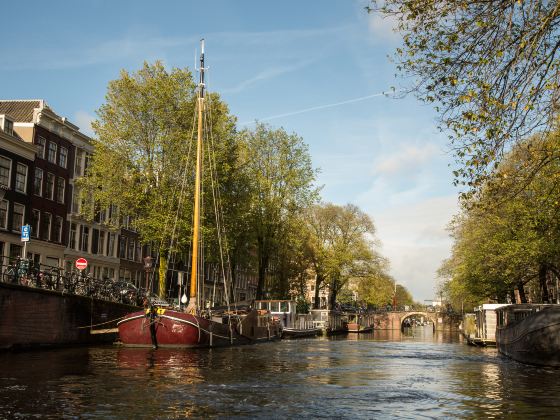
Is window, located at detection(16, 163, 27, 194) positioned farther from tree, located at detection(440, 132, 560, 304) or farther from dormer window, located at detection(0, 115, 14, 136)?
tree, located at detection(440, 132, 560, 304)

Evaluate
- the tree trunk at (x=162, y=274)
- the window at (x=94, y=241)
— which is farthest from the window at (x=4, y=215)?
the window at (x=94, y=241)

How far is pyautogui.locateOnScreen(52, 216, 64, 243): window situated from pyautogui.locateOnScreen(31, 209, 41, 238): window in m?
2.41

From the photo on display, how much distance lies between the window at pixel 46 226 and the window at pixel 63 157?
4.52 metres

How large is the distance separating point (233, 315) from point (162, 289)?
208 inches

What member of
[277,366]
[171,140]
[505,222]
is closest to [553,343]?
[277,366]

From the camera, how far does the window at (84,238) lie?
5691 cm

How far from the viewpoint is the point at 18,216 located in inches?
1841

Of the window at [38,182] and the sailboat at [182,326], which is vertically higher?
the window at [38,182]

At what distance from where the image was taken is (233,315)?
42781mm

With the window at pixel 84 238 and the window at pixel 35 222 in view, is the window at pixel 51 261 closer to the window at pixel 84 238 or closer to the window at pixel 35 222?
the window at pixel 35 222

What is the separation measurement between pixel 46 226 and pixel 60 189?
345cm

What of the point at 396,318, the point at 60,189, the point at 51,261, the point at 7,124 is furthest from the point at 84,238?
the point at 396,318

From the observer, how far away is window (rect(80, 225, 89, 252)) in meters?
56.9

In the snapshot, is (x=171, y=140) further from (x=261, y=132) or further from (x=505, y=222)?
(x=505, y=222)
